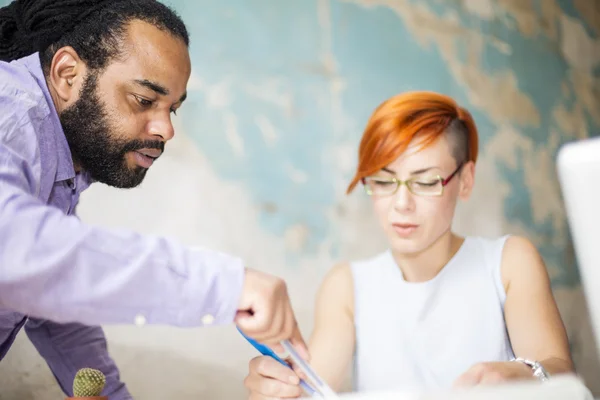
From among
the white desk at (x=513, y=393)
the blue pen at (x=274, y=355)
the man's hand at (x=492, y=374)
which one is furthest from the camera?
the man's hand at (x=492, y=374)

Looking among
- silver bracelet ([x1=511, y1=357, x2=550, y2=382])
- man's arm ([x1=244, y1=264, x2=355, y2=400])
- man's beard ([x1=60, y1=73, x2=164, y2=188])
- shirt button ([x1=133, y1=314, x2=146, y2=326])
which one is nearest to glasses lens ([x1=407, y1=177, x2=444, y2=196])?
man's arm ([x1=244, y1=264, x2=355, y2=400])

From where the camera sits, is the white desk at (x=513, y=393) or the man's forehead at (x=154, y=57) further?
the man's forehead at (x=154, y=57)

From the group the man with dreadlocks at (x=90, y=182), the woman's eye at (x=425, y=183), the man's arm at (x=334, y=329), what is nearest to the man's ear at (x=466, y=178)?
the woman's eye at (x=425, y=183)

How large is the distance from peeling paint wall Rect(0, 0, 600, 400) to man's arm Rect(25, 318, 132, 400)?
2cm

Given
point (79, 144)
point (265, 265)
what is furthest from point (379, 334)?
point (79, 144)

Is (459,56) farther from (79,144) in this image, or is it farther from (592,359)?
(79,144)

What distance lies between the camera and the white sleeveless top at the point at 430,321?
125 cm

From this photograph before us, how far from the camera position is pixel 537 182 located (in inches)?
69.9

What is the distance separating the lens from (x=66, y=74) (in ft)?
3.40

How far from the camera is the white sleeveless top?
1250 millimetres

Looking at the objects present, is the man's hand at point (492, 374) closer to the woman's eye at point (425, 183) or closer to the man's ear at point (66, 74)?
the woman's eye at point (425, 183)

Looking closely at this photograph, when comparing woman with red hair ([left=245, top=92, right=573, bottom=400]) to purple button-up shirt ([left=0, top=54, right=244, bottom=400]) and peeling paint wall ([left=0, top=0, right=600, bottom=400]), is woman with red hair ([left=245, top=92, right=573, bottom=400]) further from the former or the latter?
purple button-up shirt ([left=0, top=54, right=244, bottom=400])

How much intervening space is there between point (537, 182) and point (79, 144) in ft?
4.36

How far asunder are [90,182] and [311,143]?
1.71 ft
